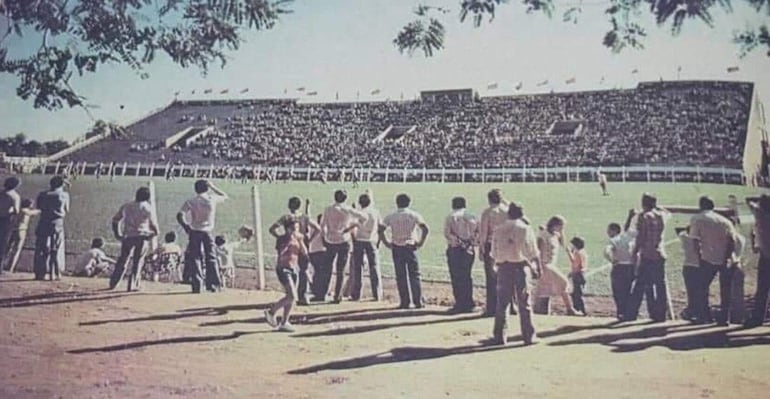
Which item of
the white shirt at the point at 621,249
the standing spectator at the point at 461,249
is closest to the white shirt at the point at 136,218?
the standing spectator at the point at 461,249

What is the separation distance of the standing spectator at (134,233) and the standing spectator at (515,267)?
1468 millimetres

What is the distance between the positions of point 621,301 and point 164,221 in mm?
1833

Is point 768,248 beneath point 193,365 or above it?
above

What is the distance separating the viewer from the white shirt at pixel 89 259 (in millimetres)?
3764

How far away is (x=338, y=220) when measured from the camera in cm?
333

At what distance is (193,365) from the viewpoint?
10.8 feet

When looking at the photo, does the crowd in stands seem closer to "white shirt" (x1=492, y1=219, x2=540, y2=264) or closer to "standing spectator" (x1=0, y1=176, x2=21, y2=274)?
"white shirt" (x1=492, y1=219, x2=540, y2=264)

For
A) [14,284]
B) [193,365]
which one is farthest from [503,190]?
[14,284]

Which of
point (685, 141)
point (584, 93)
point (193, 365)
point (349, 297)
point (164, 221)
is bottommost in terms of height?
point (193, 365)

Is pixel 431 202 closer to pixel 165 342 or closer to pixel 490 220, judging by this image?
pixel 490 220

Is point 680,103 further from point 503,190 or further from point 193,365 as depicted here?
point 193,365

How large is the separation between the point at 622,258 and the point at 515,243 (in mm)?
355

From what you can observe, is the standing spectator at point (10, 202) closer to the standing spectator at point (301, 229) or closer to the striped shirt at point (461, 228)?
the standing spectator at point (301, 229)

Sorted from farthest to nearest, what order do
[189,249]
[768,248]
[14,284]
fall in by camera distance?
[14,284], [189,249], [768,248]
